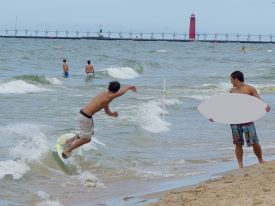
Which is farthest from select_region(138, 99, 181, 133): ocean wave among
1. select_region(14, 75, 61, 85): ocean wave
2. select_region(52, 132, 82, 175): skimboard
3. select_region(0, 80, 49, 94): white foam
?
select_region(14, 75, 61, 85): ocean wave

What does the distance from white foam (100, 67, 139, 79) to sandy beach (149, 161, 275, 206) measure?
32.4m

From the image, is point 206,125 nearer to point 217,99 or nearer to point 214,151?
point 214,151

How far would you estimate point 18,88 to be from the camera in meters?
27.7

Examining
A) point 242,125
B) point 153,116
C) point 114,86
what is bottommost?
point 153,116

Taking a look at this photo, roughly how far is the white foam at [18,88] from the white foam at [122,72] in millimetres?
11968

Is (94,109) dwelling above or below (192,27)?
above

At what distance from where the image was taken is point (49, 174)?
34.0ft

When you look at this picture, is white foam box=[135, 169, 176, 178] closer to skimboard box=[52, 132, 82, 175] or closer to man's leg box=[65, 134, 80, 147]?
skimboard box=[52, 132, 82, 175]

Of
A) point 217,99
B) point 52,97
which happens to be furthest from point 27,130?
point 52,97

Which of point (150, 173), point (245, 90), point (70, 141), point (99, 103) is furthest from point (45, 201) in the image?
point (245, 90)

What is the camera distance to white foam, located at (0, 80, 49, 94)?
26594 millimetres

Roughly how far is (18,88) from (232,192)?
2117 cm

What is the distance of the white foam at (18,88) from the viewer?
26594 millimetres

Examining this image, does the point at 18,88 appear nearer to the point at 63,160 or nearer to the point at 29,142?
the point at 29,142
